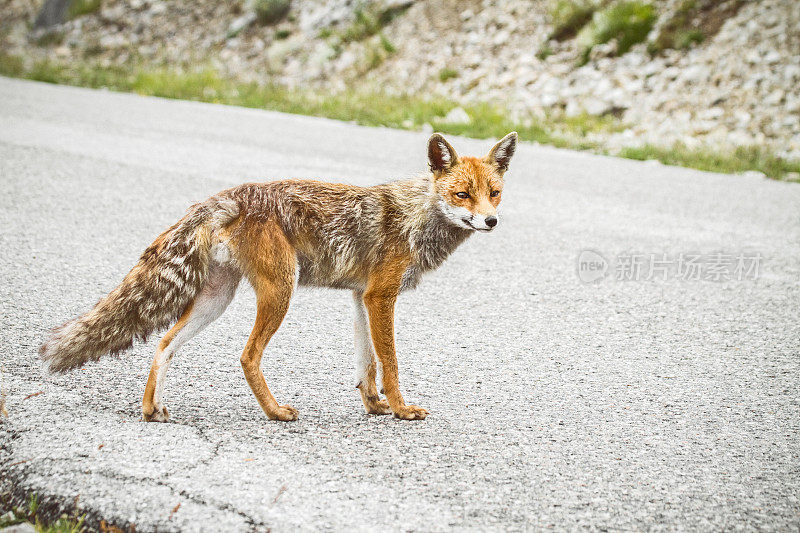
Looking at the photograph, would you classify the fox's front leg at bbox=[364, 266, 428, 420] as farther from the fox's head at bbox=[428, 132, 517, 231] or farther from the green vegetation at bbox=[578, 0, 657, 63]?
the green vegetation at bbox=[578, 0, 657, 63]

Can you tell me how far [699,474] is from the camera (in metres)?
3.48

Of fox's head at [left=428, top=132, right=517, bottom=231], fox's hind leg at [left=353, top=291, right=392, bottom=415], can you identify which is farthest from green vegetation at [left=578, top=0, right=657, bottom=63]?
fox's hind leg at [left=353, top=291, right=392, bottom=415]

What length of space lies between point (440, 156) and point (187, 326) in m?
1.58

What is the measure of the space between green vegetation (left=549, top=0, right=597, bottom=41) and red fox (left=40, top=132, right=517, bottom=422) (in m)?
13.5

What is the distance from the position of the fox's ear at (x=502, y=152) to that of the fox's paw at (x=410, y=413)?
1.40 meters

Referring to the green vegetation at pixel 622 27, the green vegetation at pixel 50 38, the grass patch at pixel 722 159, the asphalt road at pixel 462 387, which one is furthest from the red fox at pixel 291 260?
the green vegetation at pixel 50 38

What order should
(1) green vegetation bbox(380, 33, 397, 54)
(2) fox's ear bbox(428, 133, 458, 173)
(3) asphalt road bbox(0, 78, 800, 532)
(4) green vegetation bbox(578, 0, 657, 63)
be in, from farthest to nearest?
1. (1) green vegetation bbox(380, 33, 397, 54)
2. (4) green vegetation bbox(578, 0, 657, 63)
3. (2) fox's ear bbox(428, 133, 458, 173)
4. (3) asphalt road bbox(0, 78, 800, 532)

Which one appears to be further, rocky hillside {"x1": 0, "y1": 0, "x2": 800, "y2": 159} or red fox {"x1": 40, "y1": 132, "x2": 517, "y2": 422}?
rocky hillside {"x1": 0, "y1": 0, "x2": 800, "y2": 159}

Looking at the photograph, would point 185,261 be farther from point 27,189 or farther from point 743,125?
point 743,125

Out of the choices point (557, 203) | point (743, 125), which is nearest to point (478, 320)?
point (557, 203)

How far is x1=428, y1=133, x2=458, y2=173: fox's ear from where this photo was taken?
13.4 feet

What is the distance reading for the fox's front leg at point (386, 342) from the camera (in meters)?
3.88

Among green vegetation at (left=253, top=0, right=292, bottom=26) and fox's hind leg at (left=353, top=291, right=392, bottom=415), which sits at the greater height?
fox's hind leg at (left=353, top=291, right=392, bottom=415)

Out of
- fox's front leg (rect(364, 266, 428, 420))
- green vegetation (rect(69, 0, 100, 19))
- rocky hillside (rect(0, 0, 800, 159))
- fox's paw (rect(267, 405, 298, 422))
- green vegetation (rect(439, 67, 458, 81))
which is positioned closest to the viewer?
fox's paw (rect(267, 405, 298, 422))
